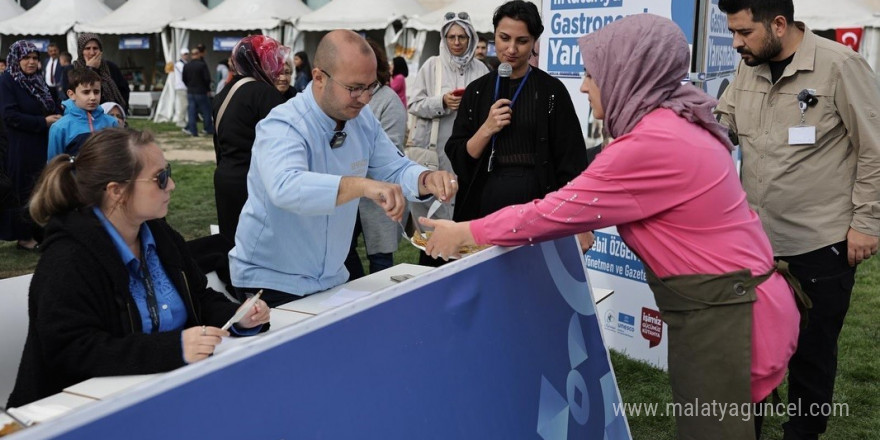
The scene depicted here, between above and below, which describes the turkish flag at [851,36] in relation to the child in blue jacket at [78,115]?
above

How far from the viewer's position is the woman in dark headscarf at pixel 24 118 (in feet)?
23.7

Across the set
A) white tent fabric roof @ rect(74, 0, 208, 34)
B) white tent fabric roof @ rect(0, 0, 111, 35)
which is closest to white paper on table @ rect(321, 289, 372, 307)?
white tent fabric roof @ rect(74, 0, 208, 34)

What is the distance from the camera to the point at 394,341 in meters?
1.89

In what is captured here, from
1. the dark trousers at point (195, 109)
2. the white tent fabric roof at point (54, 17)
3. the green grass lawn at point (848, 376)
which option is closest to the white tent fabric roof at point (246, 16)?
the white tent fabric roof at point (54, 17)

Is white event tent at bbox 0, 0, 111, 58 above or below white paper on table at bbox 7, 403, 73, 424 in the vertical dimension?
above

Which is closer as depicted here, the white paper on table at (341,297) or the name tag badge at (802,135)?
the white paper on table at (341,297)

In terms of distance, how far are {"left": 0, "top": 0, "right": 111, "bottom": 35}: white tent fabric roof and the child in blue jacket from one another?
65.1ft

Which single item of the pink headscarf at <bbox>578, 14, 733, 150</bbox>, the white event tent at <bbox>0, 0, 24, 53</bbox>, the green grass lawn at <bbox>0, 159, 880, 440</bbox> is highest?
the white event tent at <bbox>0, 0, 24, 53</bbox>

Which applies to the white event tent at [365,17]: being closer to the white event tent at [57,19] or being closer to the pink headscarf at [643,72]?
the white event tent at [57,19]

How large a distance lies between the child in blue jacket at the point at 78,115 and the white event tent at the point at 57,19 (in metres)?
19.4

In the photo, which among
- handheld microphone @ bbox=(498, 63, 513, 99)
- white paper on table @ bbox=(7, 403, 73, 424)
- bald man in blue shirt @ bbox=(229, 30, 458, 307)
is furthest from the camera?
handheld microphone @ bbox=(498, 63, 513, 99)

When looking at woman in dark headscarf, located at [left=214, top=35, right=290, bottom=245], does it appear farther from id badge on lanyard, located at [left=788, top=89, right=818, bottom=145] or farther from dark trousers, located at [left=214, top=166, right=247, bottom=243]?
id badge on lanyard, located at [left=788, top=89, right=818, bottom=145]

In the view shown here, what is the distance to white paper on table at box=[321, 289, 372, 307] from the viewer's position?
2.83m

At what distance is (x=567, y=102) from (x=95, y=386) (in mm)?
2631
